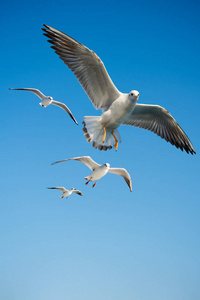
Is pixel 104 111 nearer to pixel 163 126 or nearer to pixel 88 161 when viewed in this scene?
pixel 88 161

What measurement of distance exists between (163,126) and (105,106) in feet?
6.26

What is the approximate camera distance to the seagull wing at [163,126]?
9.89m

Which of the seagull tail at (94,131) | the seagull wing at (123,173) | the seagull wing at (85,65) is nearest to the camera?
the seagull wing at (85,65)

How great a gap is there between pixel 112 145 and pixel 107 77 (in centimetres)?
165

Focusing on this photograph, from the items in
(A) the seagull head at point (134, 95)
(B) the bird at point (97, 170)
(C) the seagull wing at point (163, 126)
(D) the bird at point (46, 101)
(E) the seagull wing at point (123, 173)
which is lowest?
(B) the bird at point (97, 170)

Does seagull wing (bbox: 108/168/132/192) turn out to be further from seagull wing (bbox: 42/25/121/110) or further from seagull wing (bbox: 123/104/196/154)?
seagull wing (bbox: 42/25/121/110)

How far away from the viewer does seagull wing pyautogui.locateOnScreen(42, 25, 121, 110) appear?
316 inches

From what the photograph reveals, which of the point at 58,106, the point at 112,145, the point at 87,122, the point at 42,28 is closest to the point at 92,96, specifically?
the point at 87,122

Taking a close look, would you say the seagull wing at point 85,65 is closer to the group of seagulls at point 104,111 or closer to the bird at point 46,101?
the group of seagulls at point 104,111

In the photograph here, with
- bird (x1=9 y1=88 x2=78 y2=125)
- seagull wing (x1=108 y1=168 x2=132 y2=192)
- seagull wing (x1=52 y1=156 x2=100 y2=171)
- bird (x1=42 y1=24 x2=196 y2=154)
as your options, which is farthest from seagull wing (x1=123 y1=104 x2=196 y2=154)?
bird (x1=9 y1=88 x2=78 y2=125)

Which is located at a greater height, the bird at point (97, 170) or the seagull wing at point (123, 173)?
the seagull wing at point (123, 173)

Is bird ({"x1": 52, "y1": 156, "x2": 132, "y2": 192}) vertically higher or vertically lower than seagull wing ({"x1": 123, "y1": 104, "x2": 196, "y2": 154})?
lower

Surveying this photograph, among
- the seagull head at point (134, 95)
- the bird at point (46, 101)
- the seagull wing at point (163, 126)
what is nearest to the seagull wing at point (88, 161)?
the seagull wing at point (163, 126)

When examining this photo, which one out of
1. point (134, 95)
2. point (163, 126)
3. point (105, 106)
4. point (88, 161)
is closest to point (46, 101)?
point (88, 161)
